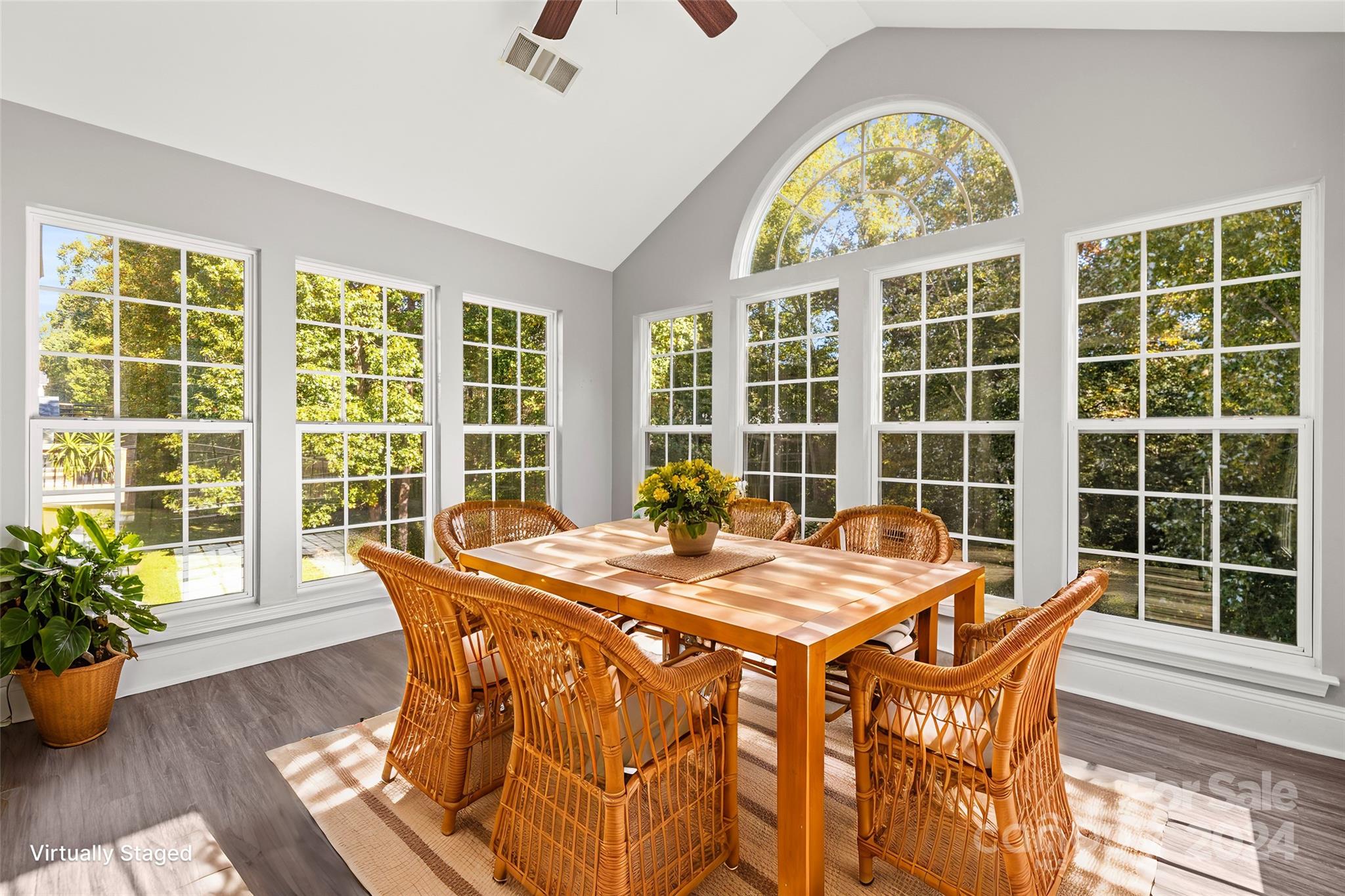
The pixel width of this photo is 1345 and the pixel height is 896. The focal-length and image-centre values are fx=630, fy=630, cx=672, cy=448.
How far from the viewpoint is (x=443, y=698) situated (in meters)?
2.12

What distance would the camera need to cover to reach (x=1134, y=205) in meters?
2.98

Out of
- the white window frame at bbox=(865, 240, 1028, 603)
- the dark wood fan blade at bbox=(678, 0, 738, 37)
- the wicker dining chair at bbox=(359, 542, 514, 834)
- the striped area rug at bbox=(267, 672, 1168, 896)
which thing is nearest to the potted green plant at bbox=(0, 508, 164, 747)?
the striped area rug at bbox=(267, 672, 1168, 896)

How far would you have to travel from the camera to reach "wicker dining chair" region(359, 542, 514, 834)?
195cm

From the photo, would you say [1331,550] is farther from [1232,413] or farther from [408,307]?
[408,307]

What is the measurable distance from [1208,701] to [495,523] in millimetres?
3538

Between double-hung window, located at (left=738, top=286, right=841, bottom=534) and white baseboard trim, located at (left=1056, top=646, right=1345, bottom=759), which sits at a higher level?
double-hung window, located at (left=738, top=286, right=841, bottom=534)

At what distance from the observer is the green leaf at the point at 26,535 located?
2.69m

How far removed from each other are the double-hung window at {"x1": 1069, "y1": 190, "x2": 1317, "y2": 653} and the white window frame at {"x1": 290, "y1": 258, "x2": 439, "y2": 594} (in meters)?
3.77

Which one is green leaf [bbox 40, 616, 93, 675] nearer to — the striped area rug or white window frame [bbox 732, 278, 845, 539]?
the striped area rug

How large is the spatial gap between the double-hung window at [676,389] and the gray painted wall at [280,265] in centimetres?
40

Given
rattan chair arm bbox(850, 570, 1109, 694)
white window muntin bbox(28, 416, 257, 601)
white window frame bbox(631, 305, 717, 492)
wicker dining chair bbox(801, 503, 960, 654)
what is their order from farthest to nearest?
1. white window frame bbox(631, 305, 717, 492)
2. white window muntin bbox(28, 416, 257, 601)
3. wicker dining chair bbox(801, 503, 960, 654)
4. rattan chair arm bbox(850, 570, 1109, 694)

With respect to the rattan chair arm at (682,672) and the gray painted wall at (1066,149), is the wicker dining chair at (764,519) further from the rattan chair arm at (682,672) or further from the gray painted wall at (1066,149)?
the rattan chair arm at (682,672)

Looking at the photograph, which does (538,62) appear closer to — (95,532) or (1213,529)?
(95,532)

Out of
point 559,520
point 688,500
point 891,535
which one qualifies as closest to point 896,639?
point 891,535
